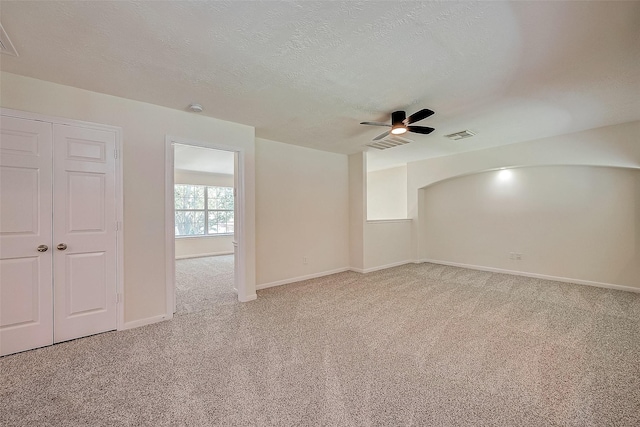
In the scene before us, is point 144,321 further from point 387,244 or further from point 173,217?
point 387,244

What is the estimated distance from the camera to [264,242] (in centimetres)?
450

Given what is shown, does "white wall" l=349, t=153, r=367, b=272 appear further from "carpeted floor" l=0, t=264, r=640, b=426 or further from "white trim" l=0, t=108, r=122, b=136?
"white trim" l=0, t=108, r=122, b=136

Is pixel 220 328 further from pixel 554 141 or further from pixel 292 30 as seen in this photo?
pixel 554 141

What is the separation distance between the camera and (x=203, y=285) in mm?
4703

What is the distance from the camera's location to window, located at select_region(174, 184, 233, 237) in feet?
25.7

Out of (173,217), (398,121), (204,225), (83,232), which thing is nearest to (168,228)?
(173,217)

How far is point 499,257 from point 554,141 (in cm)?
238

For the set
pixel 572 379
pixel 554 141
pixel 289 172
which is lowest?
pixel 572 379

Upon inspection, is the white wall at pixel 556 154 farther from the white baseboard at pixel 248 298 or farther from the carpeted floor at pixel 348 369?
the white baseboard at pixel 248 298

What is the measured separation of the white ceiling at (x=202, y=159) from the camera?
540 centimetres

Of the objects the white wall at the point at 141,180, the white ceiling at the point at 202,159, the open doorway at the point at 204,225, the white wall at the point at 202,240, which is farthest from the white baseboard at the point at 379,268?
the white wall at the point at 202,240

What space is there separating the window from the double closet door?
5.20 metres

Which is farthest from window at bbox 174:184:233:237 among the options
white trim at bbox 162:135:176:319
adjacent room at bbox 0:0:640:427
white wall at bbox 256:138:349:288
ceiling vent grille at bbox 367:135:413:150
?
ceiling vent grille at bbox 367:135:413:150

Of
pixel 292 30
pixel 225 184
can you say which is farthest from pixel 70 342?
pixel 225 184
